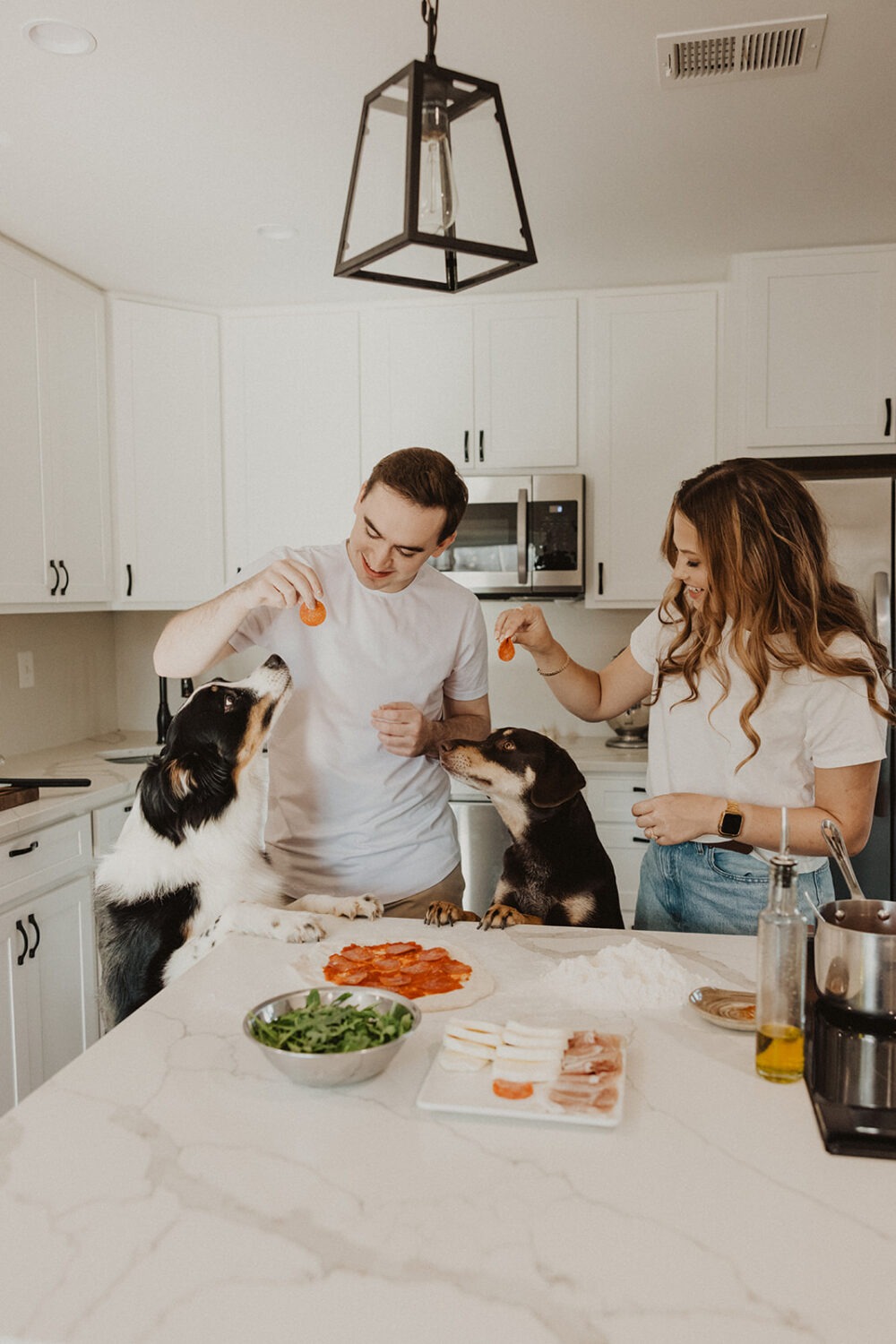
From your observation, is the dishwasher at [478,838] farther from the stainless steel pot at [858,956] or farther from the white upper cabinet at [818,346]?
the stainless steel pot at [858,956]

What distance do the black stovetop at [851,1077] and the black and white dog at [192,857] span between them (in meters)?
0.80

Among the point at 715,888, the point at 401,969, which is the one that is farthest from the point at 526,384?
the point at 401,969

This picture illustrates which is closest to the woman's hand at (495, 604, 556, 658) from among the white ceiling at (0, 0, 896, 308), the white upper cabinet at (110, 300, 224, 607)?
the white ceiling at (0, 0, 896, 308)

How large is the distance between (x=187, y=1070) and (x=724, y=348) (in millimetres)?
3359

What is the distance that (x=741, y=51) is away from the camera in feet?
7.27

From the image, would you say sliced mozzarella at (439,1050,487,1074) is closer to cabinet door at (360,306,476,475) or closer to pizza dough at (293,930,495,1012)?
pizza dough at (293,930,495,1012)

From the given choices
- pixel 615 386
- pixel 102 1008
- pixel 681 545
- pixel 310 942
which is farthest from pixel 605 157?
pixel 102 1008

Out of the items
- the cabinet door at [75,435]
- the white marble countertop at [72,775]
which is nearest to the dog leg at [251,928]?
the white marble countertop at [72,775]

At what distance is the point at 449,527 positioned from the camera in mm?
2109

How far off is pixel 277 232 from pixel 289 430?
96 cm

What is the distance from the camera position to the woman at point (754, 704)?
177 cm

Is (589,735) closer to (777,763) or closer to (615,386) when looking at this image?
(615,386)

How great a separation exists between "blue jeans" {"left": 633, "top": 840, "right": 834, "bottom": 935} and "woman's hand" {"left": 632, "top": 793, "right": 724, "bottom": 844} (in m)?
0.13

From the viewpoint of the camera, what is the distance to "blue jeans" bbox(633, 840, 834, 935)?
73.8 inches
